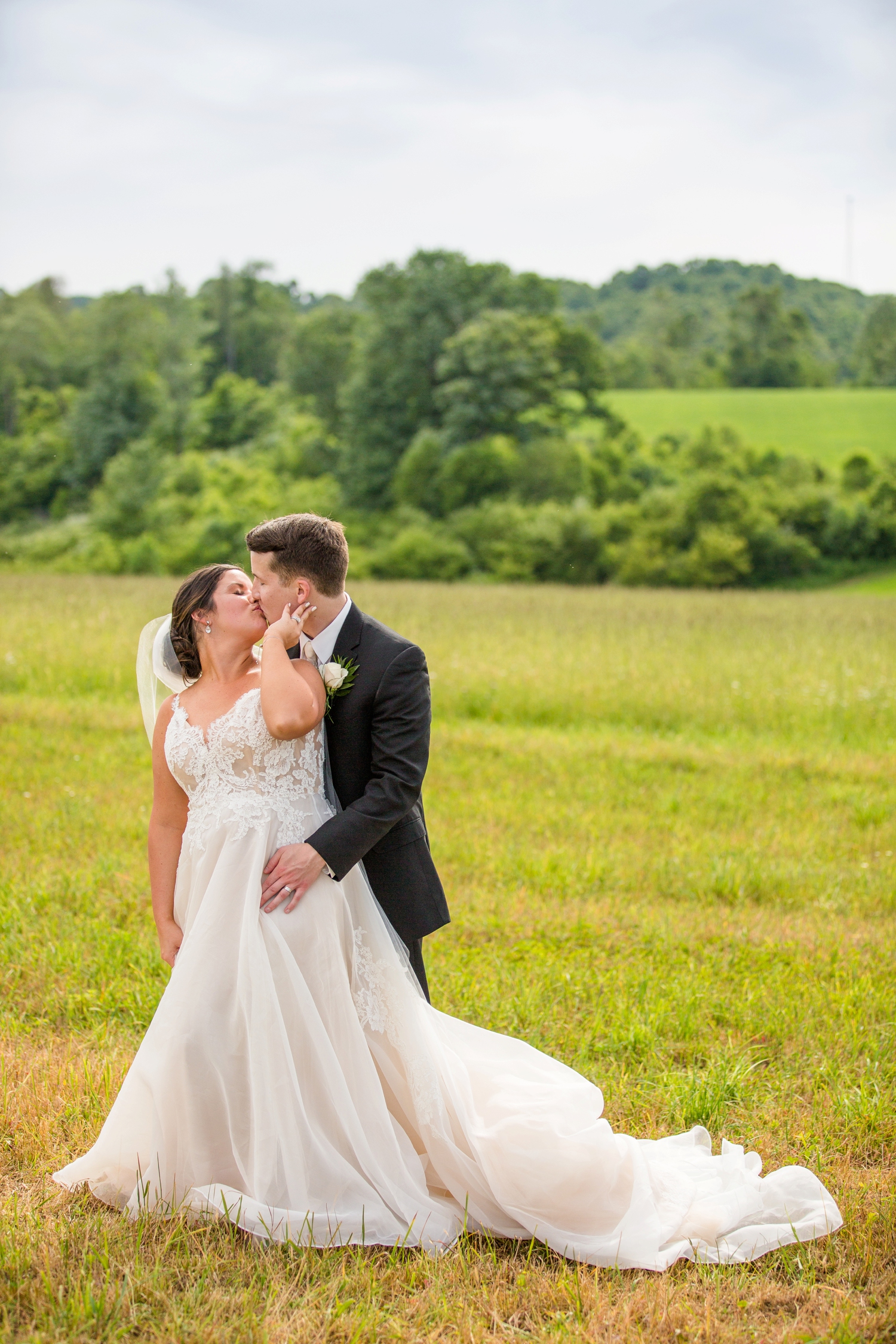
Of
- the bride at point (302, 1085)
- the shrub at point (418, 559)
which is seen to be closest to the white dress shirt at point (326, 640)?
the bride at point (302, 1085)

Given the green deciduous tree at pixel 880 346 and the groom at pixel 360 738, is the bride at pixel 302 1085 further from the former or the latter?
the green deciduous tree at pixel 880 346

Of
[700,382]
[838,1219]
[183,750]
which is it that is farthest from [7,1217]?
[700,382]

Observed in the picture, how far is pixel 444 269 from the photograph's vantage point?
5353cm

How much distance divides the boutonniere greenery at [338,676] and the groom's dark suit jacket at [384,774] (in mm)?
16

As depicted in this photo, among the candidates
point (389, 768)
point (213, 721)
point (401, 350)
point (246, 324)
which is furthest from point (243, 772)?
point (246, 324)

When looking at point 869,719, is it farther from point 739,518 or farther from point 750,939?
point 739,518

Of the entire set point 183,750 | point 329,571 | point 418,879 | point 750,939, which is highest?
point 329,571

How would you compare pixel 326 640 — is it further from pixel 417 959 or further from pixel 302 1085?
pixel 302 1085

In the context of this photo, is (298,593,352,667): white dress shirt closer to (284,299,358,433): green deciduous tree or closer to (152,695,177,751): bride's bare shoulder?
(152,695,177,751): bride's bare shoulder

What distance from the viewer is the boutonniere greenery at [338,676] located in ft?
11.6

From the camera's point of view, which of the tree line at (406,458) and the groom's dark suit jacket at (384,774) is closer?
the groom's dark suit jacket at (384,774)

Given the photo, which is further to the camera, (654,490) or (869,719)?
(654,490)

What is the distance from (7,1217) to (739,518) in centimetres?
4850

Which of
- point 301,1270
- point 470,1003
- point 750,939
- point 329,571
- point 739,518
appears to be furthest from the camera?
point 739,518
